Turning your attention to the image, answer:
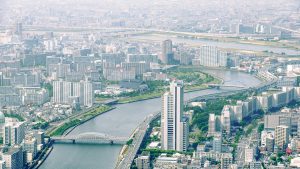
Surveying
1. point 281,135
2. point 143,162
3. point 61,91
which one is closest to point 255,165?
point 143,162

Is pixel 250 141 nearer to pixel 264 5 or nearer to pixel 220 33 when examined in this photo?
pixel 220 33

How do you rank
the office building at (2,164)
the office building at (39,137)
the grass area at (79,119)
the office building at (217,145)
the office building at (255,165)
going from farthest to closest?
1. the grass area at (79,119)
2. the office building at (39,137)
3. the office building at (217,145)
4. the office building at (255,165)
5. the office building at (2,164)

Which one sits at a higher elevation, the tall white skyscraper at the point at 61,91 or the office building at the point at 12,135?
the tall white skyscraper at the point at 61,91

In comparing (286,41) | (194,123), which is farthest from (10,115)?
(286,41)

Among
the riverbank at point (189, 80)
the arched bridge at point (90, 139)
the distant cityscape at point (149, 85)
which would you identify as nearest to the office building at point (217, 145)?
the distant cityscape at point (149, 85)

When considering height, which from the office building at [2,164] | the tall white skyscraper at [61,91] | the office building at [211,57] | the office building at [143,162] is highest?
the office building at [211,57]

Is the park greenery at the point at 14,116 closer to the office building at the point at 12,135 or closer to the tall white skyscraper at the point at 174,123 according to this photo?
the office building at the point at 12,135
